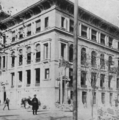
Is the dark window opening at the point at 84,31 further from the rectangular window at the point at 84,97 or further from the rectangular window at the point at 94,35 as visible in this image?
the rectangular window at the point at 84,97

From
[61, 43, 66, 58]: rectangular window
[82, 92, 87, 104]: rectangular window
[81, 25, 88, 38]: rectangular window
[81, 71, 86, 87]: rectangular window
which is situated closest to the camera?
[61, 43, 66, 58]: rectangular window

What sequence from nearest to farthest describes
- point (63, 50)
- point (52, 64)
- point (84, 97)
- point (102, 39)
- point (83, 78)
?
point (52, 64) → point (63, 50) → point (83, 78) → point (84, 97) → point (102, 39)

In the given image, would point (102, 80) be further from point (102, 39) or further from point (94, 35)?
point (94, 35)

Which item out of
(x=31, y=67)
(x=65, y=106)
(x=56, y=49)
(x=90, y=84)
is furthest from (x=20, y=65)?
(x=90, y=84)

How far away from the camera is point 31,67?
20156mm

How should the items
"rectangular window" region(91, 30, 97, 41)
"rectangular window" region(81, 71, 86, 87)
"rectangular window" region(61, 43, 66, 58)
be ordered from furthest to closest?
1. "rectangular window" region(91, 30, 97, 41)
2. "rectangular window" region(81, 71, 86, 87)
3. "rectangular window" region(61, 43, 66, 58)

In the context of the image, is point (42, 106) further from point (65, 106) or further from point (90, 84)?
point (90, 84)

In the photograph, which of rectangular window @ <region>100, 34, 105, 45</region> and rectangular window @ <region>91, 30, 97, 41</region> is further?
rectangular window @ <region>100, 34, 105, 45</region>

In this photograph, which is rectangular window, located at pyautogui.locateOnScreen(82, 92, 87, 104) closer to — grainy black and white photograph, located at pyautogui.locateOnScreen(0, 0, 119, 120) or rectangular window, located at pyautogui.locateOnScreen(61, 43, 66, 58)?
grainy black and white photograph, located at pyautogui.locateOnScreen(0, 0, 119, 120)

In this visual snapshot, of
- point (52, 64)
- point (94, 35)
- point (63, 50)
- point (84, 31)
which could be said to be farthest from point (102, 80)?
point (52, 64)

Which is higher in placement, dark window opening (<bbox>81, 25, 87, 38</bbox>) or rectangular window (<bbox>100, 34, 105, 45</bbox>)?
dark window opening (<bbox>81, 25, 87, 38</bbox>)

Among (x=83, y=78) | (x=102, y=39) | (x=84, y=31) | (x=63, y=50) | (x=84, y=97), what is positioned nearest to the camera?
(x=63, y=50)

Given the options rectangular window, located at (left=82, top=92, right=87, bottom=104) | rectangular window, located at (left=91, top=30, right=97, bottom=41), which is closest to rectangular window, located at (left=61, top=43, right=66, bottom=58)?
rectangular window, located at (left=91, top=30, right=97, bottom=41)

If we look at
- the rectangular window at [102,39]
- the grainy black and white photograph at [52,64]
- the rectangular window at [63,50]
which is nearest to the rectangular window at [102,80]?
the grainy black and white photograph at [52,64]
